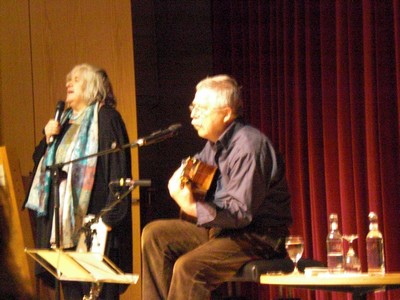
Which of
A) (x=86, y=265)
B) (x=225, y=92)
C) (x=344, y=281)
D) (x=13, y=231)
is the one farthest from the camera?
(x=13, y=231)

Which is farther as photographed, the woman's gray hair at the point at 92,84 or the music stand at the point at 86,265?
the woman's gray hair at the point at 92,84

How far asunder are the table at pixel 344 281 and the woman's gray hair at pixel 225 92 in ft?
2.67

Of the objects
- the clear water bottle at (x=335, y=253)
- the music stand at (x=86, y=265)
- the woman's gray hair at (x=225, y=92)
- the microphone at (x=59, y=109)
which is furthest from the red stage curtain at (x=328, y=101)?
the music stand at (x=86, y=265)

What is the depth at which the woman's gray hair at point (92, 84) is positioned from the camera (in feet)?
12.9

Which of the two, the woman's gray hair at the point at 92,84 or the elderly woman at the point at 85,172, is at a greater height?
the woman's gray hair at the point at 92,84

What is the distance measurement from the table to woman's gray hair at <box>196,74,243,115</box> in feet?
2.67

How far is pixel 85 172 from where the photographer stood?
381 centimetres

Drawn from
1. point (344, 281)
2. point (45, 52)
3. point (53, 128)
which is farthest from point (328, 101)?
point (45, 52)

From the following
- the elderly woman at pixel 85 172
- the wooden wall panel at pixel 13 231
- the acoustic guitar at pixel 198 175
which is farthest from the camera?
the wooden wall panel at pixel 13 231

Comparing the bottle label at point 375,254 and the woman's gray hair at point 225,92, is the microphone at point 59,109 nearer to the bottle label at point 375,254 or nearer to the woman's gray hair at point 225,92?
the woman's gray hair at point 225,92

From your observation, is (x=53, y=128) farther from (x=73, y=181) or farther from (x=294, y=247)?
(x=294, y=247)

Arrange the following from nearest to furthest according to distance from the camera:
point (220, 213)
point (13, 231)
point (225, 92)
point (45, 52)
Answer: point (220, 213)
point (225, 92)
point (13, 231)
point (45, 52)

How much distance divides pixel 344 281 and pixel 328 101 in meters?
1.55

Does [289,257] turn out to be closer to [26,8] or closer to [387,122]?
[387,122]
